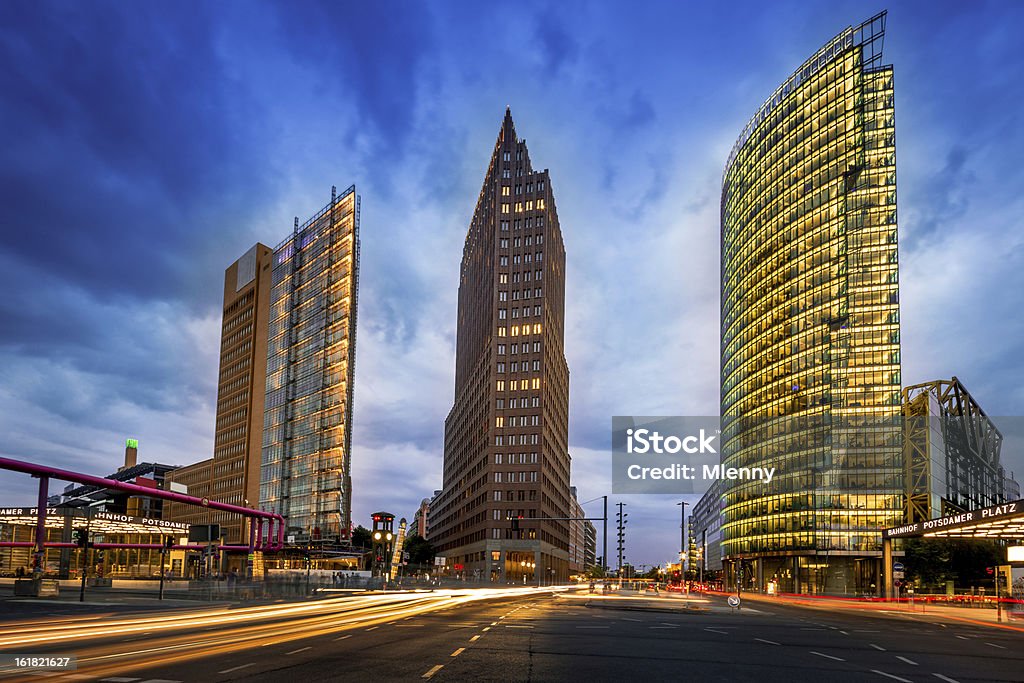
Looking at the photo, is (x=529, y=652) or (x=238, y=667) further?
(x=529, y=652)

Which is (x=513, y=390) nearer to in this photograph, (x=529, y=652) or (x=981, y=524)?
(x=981, y=524)

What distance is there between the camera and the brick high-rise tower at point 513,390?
Answer: 137m

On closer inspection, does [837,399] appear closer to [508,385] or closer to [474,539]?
[508,385]

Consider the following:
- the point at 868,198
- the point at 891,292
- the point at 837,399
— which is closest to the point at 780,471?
the point at 837,399

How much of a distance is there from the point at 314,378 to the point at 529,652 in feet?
509

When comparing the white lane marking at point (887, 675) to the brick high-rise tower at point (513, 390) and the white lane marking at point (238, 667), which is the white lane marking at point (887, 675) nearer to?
the white lane marking at point (238, 667)

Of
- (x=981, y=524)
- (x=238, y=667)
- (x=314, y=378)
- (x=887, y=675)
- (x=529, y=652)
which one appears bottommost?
(x=529, y=652)

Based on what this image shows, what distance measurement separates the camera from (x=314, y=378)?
169500mm

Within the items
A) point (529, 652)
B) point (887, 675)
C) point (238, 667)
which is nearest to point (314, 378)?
point (529, 652)

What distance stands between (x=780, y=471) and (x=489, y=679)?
4797 inches

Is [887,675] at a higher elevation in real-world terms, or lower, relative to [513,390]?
lower

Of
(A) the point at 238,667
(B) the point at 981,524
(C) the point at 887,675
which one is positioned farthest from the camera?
(B) the point at 981,524

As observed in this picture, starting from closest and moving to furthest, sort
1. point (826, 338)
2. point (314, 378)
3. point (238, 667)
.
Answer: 1. point (238, 667)
2. point (826, 338)
3. point (314, 378)

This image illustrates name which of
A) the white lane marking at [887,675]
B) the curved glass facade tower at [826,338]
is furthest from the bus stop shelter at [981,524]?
the curved glass facade tower at [826,338]
